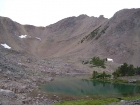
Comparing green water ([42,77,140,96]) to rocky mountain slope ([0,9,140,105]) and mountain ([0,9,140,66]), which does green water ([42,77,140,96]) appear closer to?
rocky mountain slope ([0,9,140,105])

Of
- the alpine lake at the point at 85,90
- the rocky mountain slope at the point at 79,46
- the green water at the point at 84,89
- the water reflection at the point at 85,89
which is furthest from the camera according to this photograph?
the rocky mountain slope at the point at 79,46

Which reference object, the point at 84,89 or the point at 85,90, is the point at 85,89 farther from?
the point at 85,90

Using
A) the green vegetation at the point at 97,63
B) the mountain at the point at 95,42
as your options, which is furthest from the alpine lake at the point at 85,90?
the mountain at the point at 95,42

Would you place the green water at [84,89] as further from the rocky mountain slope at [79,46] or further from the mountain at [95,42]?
the mountain at [95,42]

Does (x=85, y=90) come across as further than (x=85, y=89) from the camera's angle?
No

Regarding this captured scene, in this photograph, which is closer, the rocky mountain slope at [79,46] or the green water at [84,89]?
the green water at [84,89]

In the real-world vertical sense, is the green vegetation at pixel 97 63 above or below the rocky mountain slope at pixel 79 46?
below

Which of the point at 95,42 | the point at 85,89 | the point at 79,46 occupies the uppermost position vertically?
the point at 95,42

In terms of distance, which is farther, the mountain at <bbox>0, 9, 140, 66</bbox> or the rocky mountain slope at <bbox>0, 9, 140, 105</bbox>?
the mountain at <bbox>0, 9, 140, 66</bbox>

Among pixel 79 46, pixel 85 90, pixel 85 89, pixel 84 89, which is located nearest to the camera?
pixel 85 90

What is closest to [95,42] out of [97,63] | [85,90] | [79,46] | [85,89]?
[79,46]

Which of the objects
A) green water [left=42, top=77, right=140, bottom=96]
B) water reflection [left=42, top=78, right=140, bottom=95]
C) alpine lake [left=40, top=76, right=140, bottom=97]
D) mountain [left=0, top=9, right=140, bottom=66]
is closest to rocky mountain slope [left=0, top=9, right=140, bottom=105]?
mountain [left=0, top=9, right=140, bottom=66]

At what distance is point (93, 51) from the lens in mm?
144750

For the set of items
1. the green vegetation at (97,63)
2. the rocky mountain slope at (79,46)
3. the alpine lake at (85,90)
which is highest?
the rocky mountain slope at (79,46)
